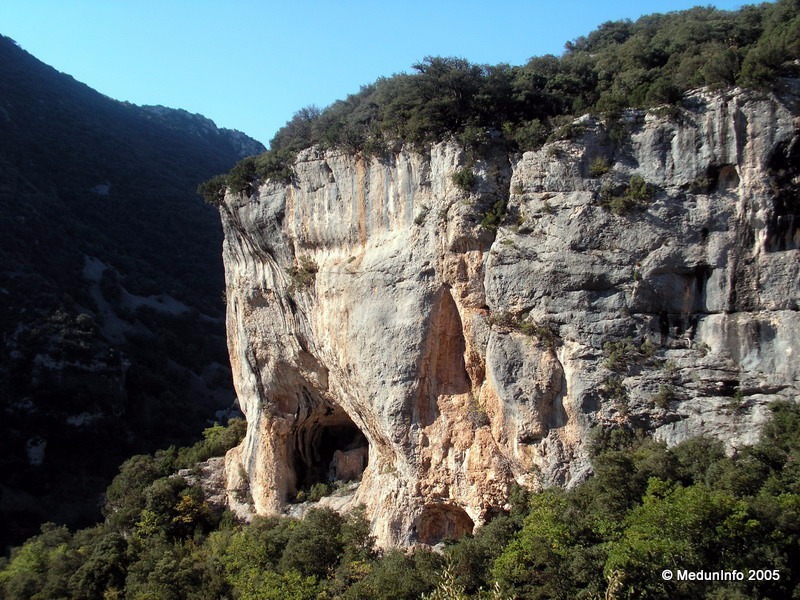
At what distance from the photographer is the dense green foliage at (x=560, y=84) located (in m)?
14.7

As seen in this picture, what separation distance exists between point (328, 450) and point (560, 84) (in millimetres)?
13581

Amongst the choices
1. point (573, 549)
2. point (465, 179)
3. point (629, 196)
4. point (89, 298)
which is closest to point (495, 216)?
point (465, 179)

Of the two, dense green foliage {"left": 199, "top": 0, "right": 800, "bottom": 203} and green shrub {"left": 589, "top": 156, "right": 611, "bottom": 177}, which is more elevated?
dense green foliage {"left": 199, "top": 0, "right": 800, "bottom": 203}

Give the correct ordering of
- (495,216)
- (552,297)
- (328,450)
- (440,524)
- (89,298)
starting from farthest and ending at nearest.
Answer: (89,298) → (328,450) → (440,524) → (495,216) → (552,297)

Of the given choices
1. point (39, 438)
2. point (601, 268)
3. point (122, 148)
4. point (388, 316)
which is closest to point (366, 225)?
point (388, 316)

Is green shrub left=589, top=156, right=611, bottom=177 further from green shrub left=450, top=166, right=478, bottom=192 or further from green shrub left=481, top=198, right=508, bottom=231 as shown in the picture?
green shrub left=450, top=166, right=478, bottom=192

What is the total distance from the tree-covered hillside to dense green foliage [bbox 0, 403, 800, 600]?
16456 mm

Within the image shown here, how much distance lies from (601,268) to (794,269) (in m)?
3.48

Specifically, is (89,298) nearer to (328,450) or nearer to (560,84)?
(328,450)

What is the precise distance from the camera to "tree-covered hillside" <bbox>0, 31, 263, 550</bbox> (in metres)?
36.4

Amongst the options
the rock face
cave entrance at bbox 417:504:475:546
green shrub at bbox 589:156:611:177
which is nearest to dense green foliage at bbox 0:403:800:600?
the rock face

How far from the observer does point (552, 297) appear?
1518 cm

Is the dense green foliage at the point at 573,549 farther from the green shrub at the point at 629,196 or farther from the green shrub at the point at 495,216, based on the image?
the green shrub at the point at 495,216

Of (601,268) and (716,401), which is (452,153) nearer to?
(601,268)
